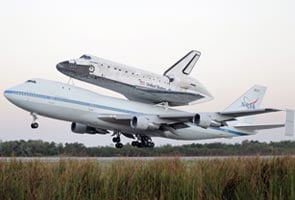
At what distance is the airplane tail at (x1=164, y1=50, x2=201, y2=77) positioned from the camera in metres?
52.2

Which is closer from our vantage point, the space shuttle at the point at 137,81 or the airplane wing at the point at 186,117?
the airplane wing at the point at 186,117

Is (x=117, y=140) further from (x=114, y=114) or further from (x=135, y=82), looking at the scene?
(x=135, y=82)

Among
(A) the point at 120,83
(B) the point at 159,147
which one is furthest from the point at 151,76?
(B) the point at 159,147

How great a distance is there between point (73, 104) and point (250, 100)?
15.9 m

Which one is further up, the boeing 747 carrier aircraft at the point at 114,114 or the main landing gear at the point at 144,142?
the boeing 747 carrier aircraft at the point at 114,114

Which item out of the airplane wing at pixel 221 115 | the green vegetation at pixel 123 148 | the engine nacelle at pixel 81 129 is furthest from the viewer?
the engine nacelle at pixel 81 129

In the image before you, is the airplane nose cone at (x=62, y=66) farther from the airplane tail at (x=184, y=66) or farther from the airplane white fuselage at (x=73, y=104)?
the airplane tail at (x=184, y=66)

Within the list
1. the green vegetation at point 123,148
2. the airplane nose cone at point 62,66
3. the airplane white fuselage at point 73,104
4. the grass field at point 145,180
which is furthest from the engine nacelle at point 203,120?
the grass field at point 145,180

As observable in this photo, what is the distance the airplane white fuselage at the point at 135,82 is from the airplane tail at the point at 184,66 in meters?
1.48

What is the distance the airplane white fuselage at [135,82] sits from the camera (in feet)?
150

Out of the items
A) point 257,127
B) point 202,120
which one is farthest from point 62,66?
point 257,127

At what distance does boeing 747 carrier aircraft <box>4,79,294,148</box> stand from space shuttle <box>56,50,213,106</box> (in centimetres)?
199

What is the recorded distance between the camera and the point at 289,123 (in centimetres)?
3906

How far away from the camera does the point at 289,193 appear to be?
14141mm
